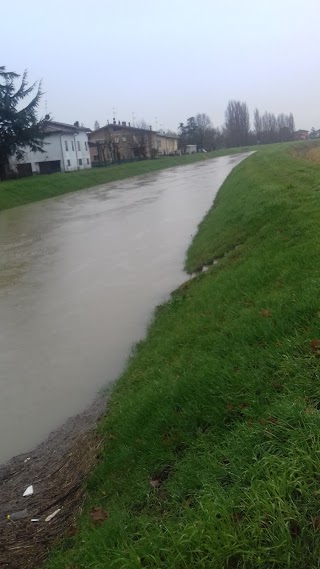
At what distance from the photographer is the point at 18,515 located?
163 inches

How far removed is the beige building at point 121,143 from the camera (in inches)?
3036

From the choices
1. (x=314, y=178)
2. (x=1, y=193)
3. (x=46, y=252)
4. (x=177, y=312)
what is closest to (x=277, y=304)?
(x=177, y=312)

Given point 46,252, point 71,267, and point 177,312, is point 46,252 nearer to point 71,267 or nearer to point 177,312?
point 71,267

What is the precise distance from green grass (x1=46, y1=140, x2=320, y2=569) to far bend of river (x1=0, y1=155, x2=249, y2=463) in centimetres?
87

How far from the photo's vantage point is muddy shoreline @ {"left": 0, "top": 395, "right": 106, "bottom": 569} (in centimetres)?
364

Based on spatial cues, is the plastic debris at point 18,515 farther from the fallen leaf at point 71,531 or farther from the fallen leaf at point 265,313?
the fallen leaf at point 265,313

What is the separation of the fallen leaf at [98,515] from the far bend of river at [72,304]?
2080 mm

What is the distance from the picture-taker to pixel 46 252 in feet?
55.9

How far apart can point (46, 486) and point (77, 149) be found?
64653 mm

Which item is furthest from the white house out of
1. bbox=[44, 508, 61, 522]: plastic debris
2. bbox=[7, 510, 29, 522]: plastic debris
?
bbox=[44, 508, 61, 522]: plastic debris

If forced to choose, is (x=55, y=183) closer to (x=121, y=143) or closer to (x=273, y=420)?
(x=273, y=420)

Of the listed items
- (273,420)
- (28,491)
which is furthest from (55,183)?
(273,420)

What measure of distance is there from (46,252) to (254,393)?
1419cm

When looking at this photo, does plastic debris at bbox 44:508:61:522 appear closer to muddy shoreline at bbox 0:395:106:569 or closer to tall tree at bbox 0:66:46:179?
muddy shoreline at bbox 0:395:106:569
